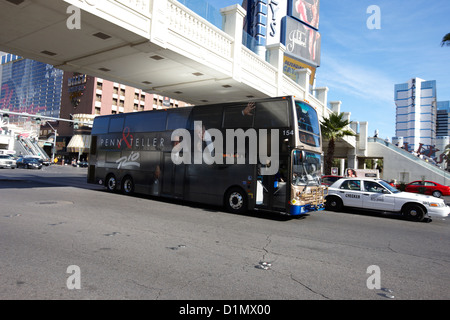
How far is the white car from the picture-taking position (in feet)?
35.3

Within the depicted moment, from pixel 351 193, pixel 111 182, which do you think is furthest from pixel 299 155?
pixel 111 182

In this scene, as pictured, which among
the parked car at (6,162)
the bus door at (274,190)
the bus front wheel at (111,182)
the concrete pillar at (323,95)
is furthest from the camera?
the parked car at (6,162)

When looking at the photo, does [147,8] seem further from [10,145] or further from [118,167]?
[10,145]

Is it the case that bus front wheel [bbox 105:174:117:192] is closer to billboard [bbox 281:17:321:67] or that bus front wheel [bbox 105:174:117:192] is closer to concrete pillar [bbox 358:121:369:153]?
concrete pillar [bbox 358:121:369:153]

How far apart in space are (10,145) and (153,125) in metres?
74.9

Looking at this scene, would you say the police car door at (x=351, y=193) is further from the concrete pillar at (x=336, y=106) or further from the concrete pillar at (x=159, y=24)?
the concrete pillar at (x=336, y=106)

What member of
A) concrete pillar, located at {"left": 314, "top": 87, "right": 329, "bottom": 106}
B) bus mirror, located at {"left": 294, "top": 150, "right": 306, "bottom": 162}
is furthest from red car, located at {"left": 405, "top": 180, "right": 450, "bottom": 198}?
bus mirror, located at {"left": 294, "top": 150, "right": 306, "bottom": 162}

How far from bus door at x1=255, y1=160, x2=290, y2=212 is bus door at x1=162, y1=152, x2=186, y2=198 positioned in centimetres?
361

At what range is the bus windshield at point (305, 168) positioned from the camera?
9484mm

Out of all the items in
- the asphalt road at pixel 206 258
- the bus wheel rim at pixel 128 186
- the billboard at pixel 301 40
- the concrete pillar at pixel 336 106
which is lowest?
the asphalt road at pixel 206 258

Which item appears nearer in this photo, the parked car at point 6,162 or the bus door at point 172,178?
the bus door at point 172,178

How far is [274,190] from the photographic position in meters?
9.82

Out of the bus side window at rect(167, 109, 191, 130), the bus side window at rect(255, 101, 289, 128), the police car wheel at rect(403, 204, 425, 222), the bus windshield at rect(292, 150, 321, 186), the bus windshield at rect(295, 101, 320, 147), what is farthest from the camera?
the bus side window at rect(167, 109, 191, 130)

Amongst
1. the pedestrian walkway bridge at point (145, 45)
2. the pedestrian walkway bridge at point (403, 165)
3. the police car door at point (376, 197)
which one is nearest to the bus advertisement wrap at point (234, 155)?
the pedestrian walkway bridge at point (145, 45)
